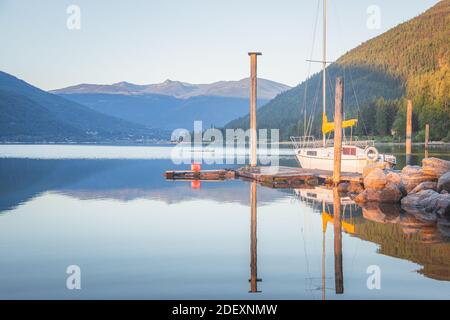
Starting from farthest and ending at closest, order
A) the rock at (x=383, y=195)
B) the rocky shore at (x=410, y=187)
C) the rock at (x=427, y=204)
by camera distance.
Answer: the rock at (x=383, y=195)
the rocky shore at (x=410, y=187)
the rock at (x=427, y=204)

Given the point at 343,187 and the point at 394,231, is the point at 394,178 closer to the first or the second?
the point at 343,187

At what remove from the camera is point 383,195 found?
86.5 ft

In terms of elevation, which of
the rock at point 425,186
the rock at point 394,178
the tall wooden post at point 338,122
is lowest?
the rock at point 425,186

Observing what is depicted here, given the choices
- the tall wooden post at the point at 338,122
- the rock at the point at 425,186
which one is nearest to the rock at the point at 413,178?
the rock at the point at 425,186

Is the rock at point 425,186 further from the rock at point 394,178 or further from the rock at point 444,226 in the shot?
the rock at point 444,226

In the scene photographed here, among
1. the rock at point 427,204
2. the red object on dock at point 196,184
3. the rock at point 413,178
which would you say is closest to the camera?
the rock at point 427,204

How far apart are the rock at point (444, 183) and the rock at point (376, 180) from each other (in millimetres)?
2834

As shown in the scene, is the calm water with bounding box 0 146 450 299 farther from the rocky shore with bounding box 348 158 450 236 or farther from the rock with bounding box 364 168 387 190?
the rock with bounding box 364 168 387 190

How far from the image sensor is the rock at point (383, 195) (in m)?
26.2

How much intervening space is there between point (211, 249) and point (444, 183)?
12.3m

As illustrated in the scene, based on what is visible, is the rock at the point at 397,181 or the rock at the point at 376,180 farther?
the rock at the point at 376,180

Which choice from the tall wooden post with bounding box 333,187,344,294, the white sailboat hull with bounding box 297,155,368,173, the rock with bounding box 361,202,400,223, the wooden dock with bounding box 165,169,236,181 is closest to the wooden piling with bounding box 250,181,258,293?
the tall wooden post with bounding box 333,187,344,294

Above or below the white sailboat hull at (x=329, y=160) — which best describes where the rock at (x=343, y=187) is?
below
